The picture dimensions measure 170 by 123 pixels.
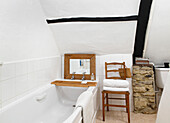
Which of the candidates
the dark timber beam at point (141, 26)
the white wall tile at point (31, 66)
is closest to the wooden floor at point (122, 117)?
the dark timber beam at point (141, 26)

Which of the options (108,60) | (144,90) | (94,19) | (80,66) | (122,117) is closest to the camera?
(94,19)

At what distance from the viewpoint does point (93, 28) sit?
2.48 metres

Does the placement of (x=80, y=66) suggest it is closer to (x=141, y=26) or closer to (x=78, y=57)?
(x=78, y=57)

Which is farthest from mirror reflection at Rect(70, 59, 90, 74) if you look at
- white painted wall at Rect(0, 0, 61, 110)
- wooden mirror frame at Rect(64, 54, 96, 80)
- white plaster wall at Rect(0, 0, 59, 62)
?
white plaster wall at Rect(0, 0, 59, 62)

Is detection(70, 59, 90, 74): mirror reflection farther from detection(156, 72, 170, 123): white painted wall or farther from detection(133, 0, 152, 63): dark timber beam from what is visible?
detection(156, 72, 170, 123): white painted wall

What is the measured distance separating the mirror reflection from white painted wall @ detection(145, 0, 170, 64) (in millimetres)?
1387

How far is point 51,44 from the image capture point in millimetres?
2674

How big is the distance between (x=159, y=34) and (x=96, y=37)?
4.07 ft

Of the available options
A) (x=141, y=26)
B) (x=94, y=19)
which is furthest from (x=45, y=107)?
(x=141, y=26)

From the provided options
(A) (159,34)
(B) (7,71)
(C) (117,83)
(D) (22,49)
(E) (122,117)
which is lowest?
(E) (122,117)

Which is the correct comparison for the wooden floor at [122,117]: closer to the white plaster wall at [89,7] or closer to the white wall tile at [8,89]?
the white wall tile at [8,89]

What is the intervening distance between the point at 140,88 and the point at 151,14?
59.7 inches

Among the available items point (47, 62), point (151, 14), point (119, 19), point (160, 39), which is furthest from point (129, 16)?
point (47, 62)

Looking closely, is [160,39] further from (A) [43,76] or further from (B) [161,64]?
(A) [43,76]
